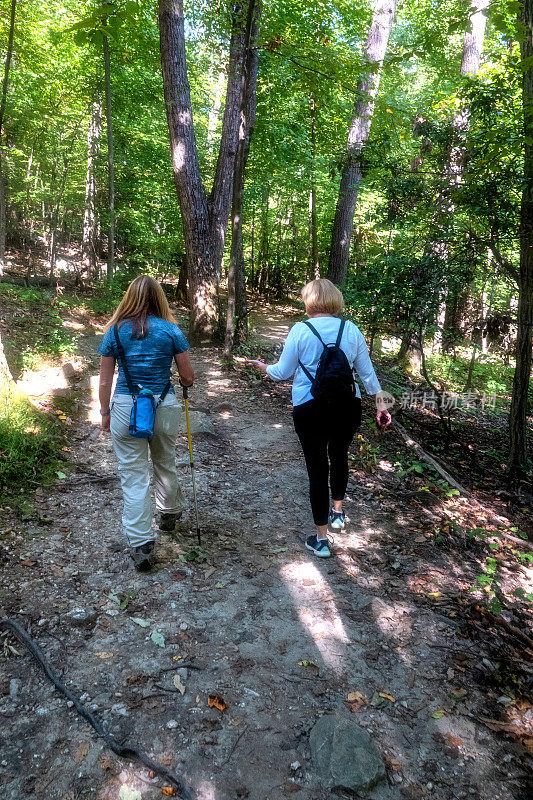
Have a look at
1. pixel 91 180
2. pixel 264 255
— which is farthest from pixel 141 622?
pixel 264 255

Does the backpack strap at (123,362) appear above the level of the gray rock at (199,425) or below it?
above

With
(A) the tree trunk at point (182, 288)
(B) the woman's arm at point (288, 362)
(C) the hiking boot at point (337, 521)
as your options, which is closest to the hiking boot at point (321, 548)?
(C) the hiking boot at point (337, 521)

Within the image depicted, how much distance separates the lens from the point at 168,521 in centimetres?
409

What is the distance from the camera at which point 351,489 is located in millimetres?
5465

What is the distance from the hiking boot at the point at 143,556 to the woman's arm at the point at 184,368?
4.14 feet

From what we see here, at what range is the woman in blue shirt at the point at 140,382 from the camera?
340 cm

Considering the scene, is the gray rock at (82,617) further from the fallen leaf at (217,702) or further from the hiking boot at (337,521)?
the hiking boot at (337,521)

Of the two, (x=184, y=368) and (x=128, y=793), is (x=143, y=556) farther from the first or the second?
(x=128, y=793)

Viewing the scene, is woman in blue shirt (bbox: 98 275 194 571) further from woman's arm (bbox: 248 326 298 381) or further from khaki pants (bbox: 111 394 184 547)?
woman's arm (bbox: 248 326 298 381)

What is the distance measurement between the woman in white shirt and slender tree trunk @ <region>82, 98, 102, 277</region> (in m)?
12.5

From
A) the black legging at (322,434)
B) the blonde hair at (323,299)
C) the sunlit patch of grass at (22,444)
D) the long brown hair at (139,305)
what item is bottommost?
the sunlit patch of grass at (22,444)

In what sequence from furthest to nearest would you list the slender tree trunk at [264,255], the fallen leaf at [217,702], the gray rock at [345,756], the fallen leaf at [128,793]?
1. the slender tree trunk at [264,255]
2. the fallen leaf at [217,702]
3. the gray rock at [345,756]
4. the fallen leaf at [128,793]

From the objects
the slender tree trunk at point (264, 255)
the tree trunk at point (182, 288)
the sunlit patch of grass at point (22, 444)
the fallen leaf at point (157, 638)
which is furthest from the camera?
the slender tree trunk at point (264, 255)

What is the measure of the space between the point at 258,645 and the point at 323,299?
8.08ft
